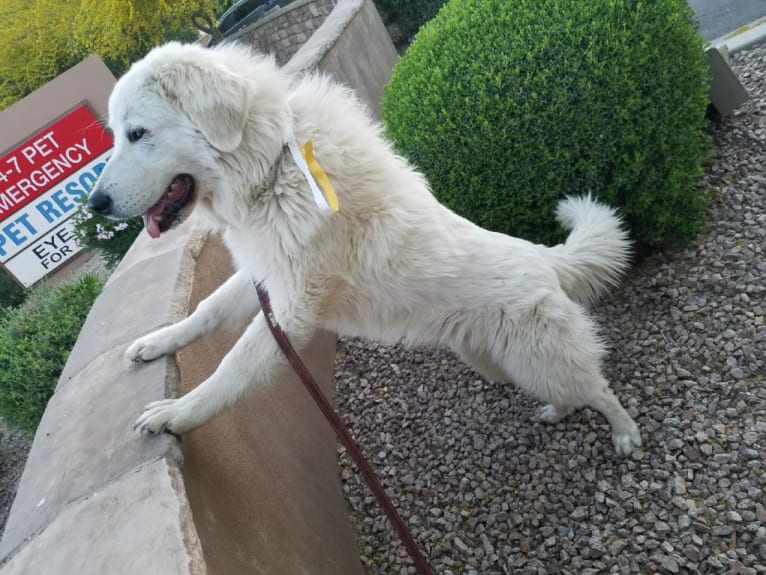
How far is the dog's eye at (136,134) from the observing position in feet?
6.79

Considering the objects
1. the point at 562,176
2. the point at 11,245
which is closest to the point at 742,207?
the point at 562,176

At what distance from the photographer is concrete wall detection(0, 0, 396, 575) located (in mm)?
1622

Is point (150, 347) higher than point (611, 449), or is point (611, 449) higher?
point (150, 347)

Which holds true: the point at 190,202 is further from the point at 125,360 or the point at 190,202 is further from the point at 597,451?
the point at 597,451

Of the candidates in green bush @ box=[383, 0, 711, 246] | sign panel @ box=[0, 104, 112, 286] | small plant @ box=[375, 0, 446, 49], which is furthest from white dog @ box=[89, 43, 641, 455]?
small plant @ box=[375, 0, 446, 49]

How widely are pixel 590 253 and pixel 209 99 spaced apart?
177cm

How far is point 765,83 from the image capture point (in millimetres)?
4117

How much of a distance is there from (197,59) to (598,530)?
2.38 meters

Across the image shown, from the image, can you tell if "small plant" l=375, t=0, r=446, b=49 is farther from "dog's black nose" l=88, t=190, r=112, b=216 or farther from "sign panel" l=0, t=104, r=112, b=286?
"dog's black nose" l=88, t=190, r=112, b=216

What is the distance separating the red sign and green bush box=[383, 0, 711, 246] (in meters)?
6.35

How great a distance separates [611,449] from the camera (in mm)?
2629

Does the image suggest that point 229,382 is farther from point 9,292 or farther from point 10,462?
point 9,292

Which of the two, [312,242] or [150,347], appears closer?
[312,242]

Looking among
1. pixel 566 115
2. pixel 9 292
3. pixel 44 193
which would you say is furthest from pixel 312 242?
pixel 9 292
